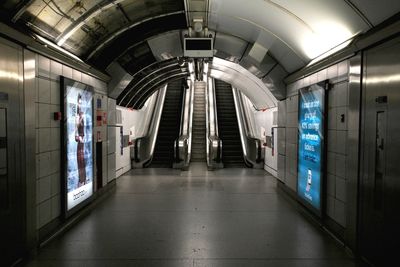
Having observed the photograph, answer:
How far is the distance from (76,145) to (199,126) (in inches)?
416

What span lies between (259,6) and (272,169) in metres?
5.41

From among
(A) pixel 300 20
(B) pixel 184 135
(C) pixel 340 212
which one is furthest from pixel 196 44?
(B) pixel 184 135

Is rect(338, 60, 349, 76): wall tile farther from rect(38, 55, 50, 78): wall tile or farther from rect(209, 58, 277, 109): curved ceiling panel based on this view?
rect(209, 58, 277, 109): curved ceiling panel

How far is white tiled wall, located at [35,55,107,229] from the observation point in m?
3.99

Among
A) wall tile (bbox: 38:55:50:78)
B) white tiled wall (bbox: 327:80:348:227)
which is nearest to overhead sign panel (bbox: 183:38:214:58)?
white tiled wall (bbox: 327:80:348:227)

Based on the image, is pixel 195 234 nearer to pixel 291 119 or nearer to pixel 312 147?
pixel 312 147

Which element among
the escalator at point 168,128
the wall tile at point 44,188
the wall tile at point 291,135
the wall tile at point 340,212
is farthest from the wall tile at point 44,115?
the escalator at point 168,128

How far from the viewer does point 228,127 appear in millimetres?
14203

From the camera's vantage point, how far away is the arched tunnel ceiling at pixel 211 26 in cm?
394

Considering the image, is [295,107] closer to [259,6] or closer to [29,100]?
[259,6]

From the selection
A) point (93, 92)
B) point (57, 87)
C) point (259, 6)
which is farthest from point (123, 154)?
point (259, 6)

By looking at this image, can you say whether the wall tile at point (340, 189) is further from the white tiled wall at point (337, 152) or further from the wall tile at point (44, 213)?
the wall tile at point (44, 213)

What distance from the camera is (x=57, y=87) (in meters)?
4.57

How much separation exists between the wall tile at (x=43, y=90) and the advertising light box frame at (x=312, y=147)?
3553 millimetres
